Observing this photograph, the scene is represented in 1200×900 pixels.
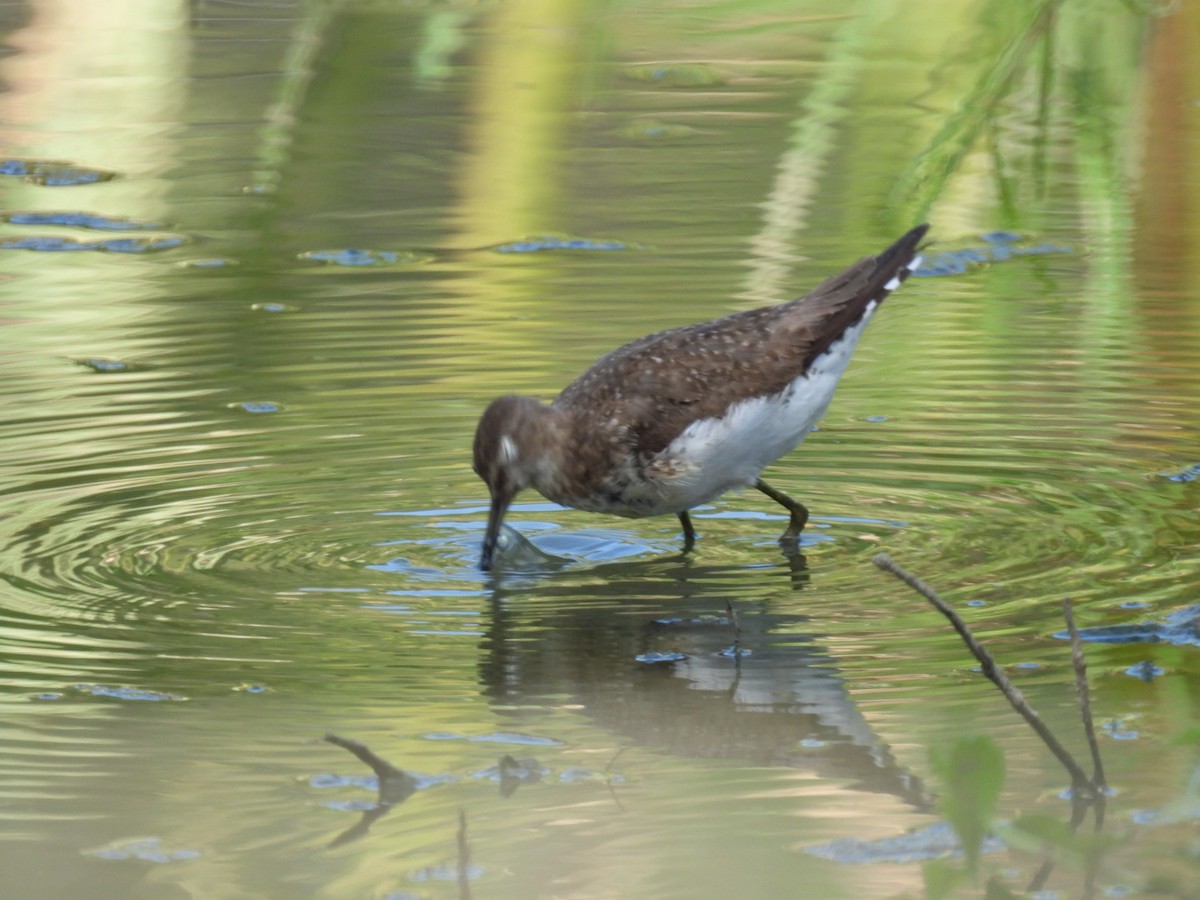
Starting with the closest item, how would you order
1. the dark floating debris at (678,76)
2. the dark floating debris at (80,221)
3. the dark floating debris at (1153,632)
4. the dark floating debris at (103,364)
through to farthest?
1. the dark floating debris at (1153,632)
2. the dark floating debris at (103,364)
3. the dark floating debris at (80,221)
4. the dark floating debris at (678,76)

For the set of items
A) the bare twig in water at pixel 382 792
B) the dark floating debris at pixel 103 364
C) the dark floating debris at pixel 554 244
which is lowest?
the dark floating debris at pixel 103 364

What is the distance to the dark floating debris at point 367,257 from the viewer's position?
11.2 metres

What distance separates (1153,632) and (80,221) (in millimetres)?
7934

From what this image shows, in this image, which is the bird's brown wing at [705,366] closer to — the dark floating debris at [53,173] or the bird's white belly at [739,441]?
the bird's white belly at [739,441]

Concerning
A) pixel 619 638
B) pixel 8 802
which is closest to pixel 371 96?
pixel 619 638

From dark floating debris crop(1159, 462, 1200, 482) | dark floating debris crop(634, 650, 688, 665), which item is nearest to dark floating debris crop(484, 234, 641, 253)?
dark floating debris crop(1159, 462, 1200, 482)

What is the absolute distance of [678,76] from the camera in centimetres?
1528

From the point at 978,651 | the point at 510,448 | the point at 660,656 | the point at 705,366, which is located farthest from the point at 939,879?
the point at 705,366

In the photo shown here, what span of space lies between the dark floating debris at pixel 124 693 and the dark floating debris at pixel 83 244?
6203 millimetres

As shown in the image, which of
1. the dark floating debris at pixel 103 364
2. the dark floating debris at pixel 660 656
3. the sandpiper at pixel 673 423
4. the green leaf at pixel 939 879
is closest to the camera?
→ the green leaf at pixel 939 879

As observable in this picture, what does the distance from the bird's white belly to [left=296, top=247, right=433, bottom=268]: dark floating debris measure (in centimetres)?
421

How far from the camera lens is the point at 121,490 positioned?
764 cm

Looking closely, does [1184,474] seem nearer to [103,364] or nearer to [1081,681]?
[1081,681]

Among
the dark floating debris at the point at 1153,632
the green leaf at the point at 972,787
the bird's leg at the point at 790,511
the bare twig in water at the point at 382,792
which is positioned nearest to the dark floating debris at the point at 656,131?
the bird's leg at the point at 790,511
